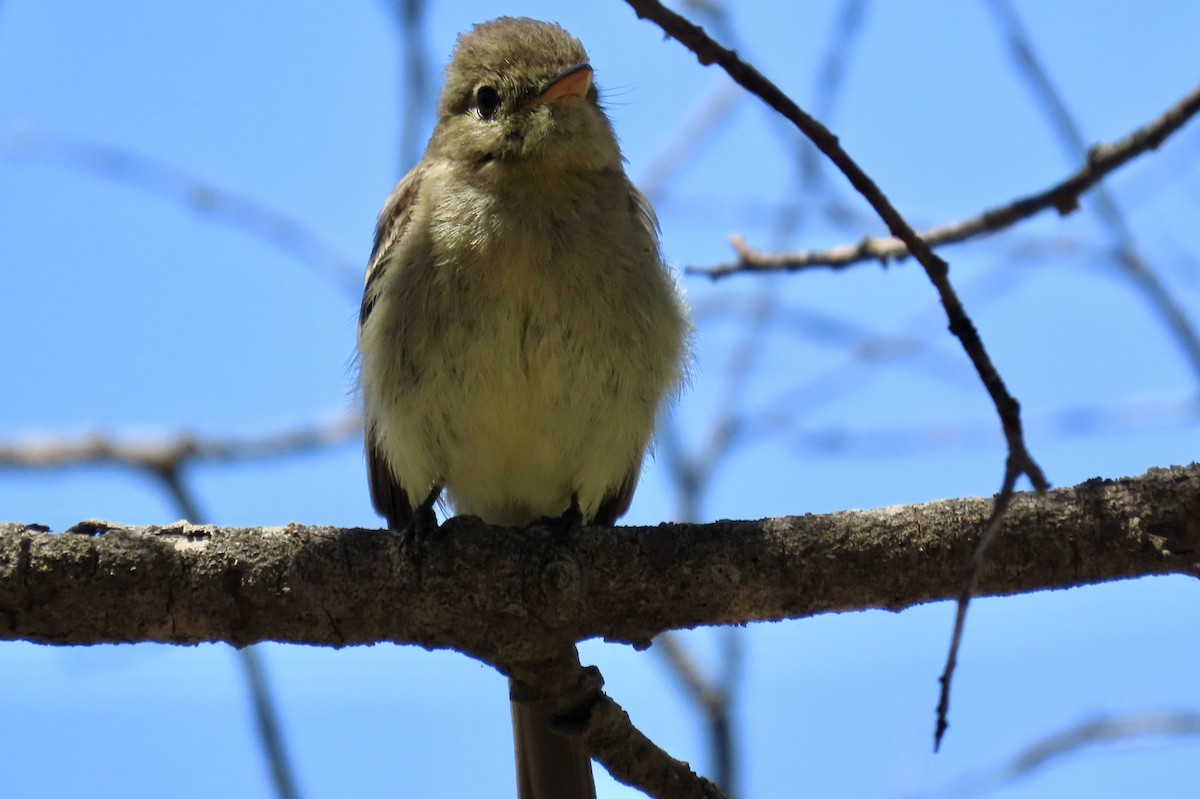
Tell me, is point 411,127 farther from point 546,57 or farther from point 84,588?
point 84,588

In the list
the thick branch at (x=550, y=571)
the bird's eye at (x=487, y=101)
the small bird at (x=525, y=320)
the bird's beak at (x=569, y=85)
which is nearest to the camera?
the thick branch at (x=550, y=571)

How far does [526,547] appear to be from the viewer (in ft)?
11.8

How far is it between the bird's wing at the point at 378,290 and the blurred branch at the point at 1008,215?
129 centimetres

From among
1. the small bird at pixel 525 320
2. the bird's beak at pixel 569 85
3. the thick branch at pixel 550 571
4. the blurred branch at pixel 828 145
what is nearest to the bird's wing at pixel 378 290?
the small bird at pixel 525 320

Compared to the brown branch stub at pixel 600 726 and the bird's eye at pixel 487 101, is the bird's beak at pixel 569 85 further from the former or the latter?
the brown branch stub at pixel 600 726

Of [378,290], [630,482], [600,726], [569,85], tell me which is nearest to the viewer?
[600,726]

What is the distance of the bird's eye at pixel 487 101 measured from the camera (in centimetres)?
498

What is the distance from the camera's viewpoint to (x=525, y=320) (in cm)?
434

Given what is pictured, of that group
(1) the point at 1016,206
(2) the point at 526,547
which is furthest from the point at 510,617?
(1) the point at 1016,206

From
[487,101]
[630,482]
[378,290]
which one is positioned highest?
[487,101]

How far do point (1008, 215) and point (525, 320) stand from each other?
1673mm

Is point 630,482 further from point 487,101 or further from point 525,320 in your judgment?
point 487,101

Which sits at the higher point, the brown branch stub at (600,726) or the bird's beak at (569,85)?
the bird's beak at (569,85)

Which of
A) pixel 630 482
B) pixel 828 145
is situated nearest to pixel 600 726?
pixel 828 145
